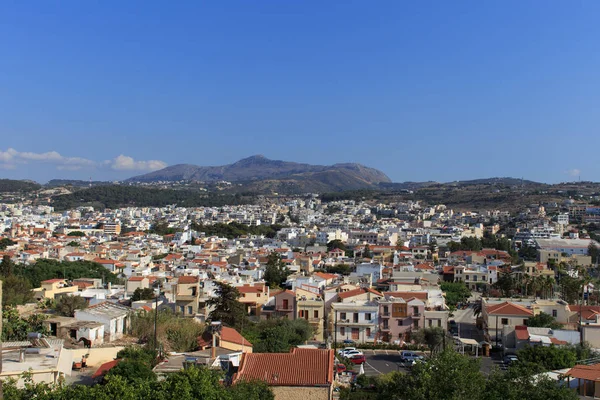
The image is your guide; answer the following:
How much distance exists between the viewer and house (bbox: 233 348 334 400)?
15594 millimetres

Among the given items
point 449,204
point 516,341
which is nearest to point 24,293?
point 516,341

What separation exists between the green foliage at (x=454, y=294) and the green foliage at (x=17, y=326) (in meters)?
27.1

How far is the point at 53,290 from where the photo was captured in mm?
35969

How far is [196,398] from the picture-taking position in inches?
477

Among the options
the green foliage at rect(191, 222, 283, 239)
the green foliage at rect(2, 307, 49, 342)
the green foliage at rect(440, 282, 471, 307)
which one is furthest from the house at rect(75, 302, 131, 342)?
the green foliage at rect(191, 222, 283, 239)

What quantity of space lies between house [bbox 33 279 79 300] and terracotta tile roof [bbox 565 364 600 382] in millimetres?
26003

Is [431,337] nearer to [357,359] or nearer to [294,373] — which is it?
[357,359]

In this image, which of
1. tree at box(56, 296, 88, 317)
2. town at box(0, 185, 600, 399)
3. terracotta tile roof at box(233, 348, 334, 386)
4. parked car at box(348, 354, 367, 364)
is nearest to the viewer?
terracotta tile roof at box(233, 348, 334, 386)

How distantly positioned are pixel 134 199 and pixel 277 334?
160 m

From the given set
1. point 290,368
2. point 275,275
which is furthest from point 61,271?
point 290,368

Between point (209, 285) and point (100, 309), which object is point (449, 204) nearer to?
point (209, 285)

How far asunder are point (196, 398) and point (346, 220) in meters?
113

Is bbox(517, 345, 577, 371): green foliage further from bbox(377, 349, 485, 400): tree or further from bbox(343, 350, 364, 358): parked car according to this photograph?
bbox(377, 349, 485, 400): tree

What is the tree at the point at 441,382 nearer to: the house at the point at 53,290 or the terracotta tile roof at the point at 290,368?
the terracotta tile roof at the point at 290,368
